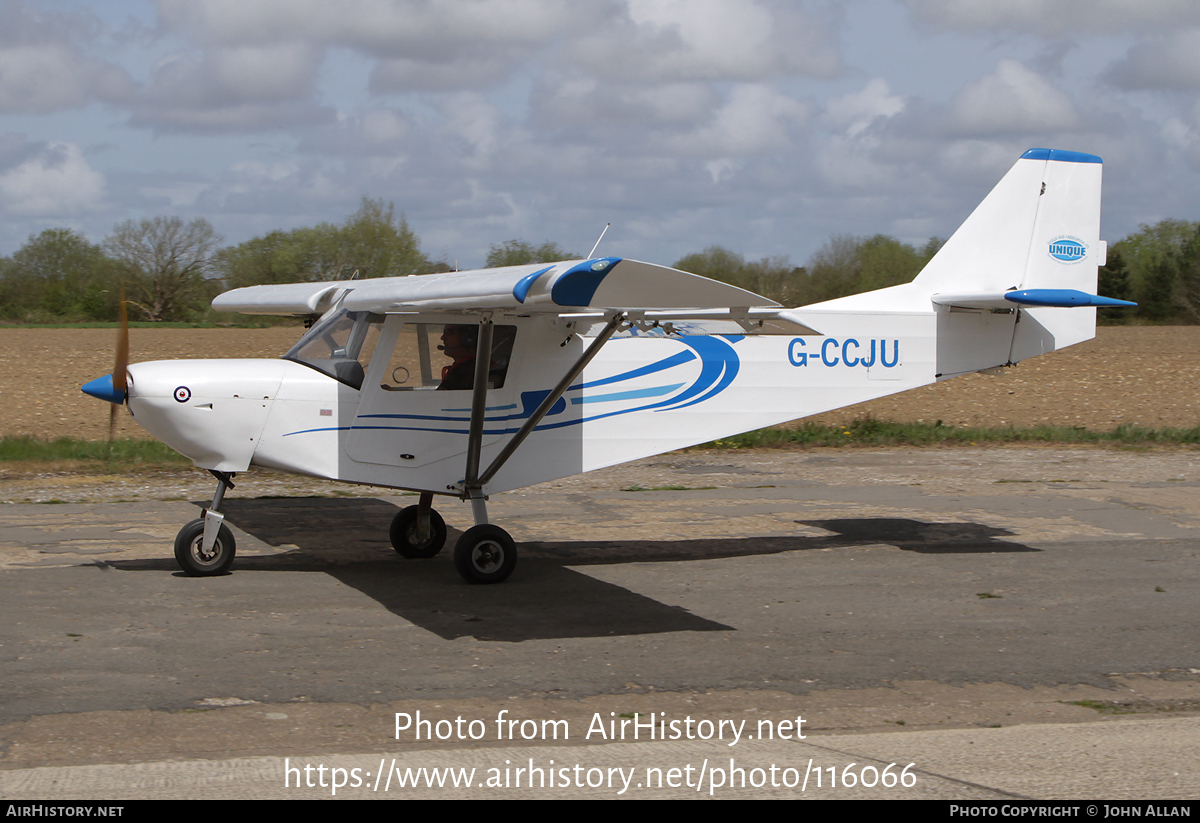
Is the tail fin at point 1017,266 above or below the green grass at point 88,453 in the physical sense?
above

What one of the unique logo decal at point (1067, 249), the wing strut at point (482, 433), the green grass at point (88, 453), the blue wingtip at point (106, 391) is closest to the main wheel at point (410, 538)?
the wing strut at point (482, 433)

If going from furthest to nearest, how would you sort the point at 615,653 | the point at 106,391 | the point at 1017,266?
the point at 1017,266, the point at 106,391, the point at 615,653

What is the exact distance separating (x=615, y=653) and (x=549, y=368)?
9.42 feet

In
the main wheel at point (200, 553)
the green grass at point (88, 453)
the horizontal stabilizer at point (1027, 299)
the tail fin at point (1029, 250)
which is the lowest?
the main wheel at point (200, 553)

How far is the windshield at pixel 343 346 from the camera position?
313 inches

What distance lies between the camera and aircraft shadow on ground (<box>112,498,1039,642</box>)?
22.7 ft

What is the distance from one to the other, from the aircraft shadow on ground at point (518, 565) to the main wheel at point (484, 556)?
0.09m

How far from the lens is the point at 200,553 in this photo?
7789 millimetres

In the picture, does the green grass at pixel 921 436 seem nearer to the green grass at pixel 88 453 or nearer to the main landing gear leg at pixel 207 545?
the green grass at pixel 88 453

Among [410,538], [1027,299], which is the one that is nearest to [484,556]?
[410,538]

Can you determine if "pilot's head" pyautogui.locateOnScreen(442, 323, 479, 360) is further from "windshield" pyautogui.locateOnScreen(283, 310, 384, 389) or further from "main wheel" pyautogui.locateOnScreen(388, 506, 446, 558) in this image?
"main wheel" pyautogui.locateOnScreen(388, 506, 446, 558)

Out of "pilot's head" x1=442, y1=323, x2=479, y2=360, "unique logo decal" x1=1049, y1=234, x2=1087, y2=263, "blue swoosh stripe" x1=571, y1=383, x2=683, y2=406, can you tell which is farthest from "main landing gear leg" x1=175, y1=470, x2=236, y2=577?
"unique logo decal" x1=1049, y1=234, x2=1087, y2=263

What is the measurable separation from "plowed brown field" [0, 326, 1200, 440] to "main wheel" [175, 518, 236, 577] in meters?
9.31

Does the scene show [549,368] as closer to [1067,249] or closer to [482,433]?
[482,433]
